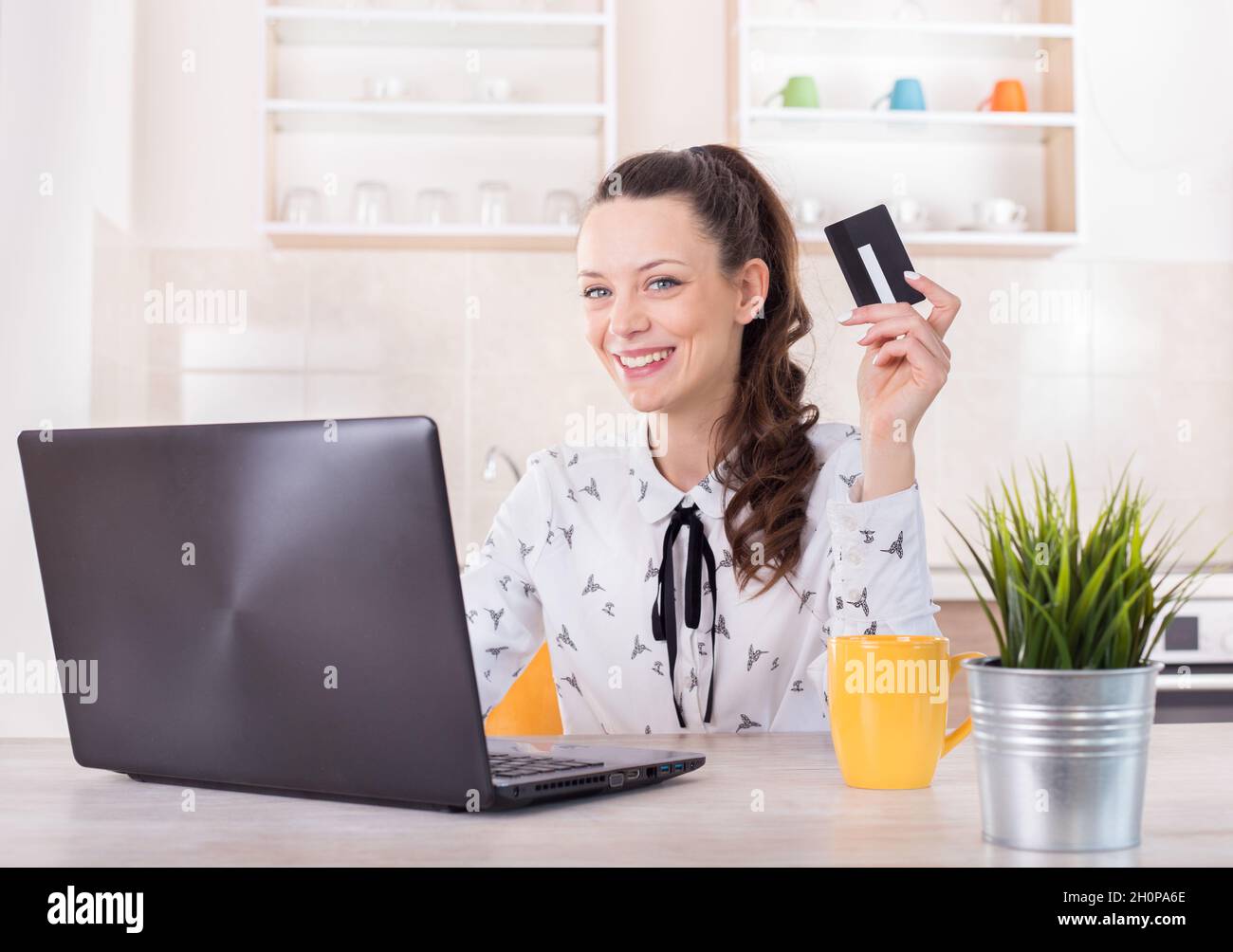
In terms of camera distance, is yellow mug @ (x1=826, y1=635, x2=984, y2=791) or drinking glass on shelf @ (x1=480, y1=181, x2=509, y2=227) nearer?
yellow mug @ (x1=826, y1=635, x2=984, y2=791)

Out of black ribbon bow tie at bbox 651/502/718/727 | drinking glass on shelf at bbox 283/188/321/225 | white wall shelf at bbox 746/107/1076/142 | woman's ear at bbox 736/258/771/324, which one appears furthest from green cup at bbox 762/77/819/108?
black ribbon bow tie at bbox 651/502/718/727

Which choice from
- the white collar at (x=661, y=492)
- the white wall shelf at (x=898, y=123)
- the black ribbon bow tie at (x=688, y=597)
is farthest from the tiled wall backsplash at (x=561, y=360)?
the black ribbon bow tie at (x=688, y=597)

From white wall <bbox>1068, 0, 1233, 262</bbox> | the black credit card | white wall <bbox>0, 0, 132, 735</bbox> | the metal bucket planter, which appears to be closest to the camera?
the metal bucket planter

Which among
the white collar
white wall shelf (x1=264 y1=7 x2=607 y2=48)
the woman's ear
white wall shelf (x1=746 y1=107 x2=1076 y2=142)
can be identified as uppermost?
white wall shelf (x1=264 y1=7 x2=607 y2=48)

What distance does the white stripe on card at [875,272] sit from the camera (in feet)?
3.76

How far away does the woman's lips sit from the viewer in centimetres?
149

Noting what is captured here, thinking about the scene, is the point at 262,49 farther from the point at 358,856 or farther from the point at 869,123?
the point at 358,856

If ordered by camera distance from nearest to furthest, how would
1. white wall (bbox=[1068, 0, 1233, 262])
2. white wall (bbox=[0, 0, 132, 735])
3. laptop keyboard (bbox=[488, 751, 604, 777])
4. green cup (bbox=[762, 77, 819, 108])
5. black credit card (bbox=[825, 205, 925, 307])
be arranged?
1. laptop keyboard (bbox=[488, 751, 604, 777])
2. black credit card (bbox=[825, 205, 925, 307])
3. white wall (bbox=[0, 0, 132, 735])
4. green cup (bbox=[762, 77, 819, 108])
5. white wall (bbox=[1068, 0, 1233, 262])

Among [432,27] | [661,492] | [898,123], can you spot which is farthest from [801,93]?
[661,492]

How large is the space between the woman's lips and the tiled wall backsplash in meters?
1.30

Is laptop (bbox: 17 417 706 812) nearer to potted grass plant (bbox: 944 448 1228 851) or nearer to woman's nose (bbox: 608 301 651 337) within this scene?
potted grass plant (bbox: 944 448 1228 851)

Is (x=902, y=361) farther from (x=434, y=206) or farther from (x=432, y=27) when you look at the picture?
(x=432, y=27)

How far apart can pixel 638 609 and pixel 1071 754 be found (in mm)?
870

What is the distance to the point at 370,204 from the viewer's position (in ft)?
8.76
